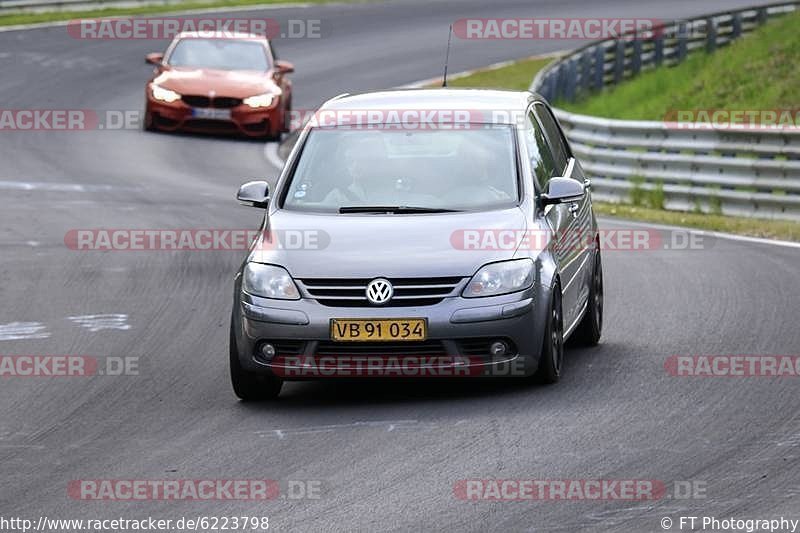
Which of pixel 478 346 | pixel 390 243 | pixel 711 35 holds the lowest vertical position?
pixel 711 35

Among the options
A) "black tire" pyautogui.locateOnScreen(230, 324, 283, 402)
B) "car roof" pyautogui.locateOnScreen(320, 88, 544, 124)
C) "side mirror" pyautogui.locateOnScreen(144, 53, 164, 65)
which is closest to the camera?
"black tire" pyautogui.locateOnScreen(230, 324, 283, 402)

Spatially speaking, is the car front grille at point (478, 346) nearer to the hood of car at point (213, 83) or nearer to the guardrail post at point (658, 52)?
the hood of car at point (213, 83)

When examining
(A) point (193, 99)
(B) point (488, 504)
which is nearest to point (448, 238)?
(B) point (488, 504)

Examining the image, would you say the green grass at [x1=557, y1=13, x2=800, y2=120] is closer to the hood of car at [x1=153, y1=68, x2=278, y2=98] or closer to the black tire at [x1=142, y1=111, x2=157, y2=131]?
the hood of car at [x1=153, y1=68, x2=278, y2=98]

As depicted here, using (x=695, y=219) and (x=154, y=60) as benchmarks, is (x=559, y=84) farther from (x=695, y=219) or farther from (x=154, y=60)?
(x=695, y=219)

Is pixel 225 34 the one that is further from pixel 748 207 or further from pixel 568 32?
pixel 568 32

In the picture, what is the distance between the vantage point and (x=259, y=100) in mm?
28328

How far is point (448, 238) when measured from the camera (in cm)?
1002

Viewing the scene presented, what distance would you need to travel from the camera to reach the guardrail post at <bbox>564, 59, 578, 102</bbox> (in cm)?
3184

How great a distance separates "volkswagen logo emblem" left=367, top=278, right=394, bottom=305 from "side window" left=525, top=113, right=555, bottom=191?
1.55 m

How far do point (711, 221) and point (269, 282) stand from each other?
10.9m

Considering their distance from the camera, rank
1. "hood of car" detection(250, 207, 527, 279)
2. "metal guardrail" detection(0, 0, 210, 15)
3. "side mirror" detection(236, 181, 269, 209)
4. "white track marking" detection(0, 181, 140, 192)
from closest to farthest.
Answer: "hood of car" detection(250, 207, 527, 279), "side mirror" detection(236, 181, 269, 209), "white track marking" detection(0, 181, 140, 192), "metal guardrail" detection(0, 0, 210, 15)

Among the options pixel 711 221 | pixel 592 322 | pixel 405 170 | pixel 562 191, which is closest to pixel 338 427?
pixel 405 170

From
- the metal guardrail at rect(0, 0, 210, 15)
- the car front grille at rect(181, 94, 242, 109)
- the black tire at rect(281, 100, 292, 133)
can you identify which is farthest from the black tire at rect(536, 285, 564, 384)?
the metal guardrail at rect(0, 0, 210, 15)
